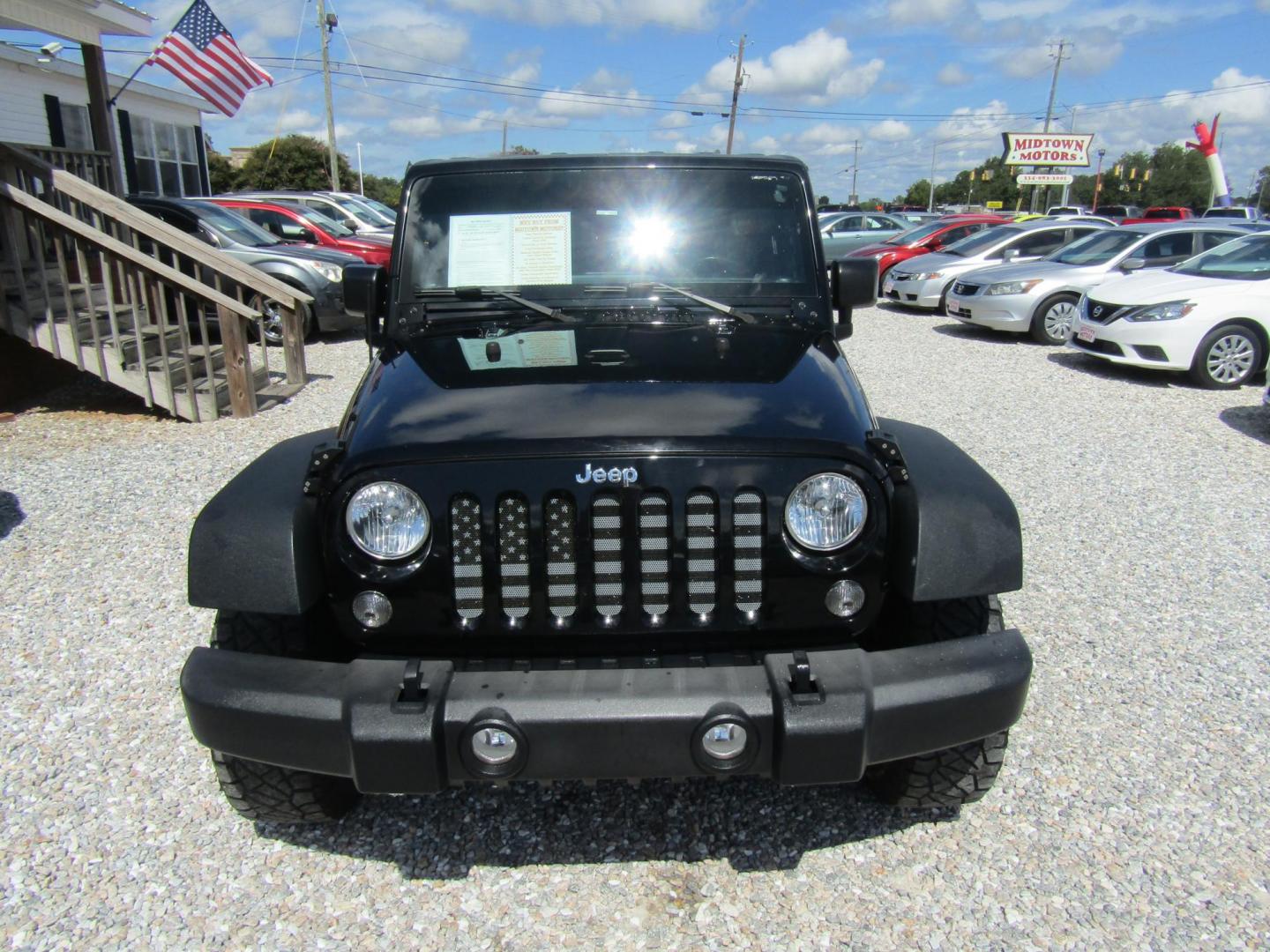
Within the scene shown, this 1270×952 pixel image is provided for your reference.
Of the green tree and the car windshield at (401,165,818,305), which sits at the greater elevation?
the green tree

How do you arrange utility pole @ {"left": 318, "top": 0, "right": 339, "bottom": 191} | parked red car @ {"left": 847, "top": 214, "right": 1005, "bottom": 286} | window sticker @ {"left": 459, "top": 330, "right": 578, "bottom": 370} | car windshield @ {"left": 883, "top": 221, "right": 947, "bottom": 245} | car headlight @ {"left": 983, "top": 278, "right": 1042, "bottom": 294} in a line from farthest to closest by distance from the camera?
utility pole @ {"left": 318, "top": 0, "right": 339, "bottom": 191}, car windshield @ {"left": 883, "top": 221, "right": 947, "bottom": 245}, parked red car @ {"left": 847, "top": 214, "right": 1005, "bottom": 286}, car headlight @ {"left": 983, "top": 278, "right": 1042, "bottom": 294}, window sticker @ {"left": 459, "top": 330, "right": 578, "bottom": 370}

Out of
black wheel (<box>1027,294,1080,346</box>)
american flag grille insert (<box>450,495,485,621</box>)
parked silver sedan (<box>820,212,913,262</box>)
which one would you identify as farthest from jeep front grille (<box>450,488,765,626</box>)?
parked silver sedan (<box>820,212,913,262</box>)

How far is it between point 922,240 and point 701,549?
16.0m

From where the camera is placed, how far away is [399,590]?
2270 mm

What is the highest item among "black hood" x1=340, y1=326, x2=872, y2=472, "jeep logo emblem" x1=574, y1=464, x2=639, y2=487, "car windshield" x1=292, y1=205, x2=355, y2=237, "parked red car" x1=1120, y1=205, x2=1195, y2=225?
"parked red car" x1=1120, y1=205, x2=1195, y2=225

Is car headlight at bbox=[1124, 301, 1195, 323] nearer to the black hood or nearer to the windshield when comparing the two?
the windshield

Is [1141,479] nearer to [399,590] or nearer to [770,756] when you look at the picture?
[770,756]

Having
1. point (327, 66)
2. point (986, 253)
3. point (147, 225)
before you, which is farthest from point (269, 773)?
point (327, 66)

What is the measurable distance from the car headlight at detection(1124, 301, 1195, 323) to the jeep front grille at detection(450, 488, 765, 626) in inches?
338

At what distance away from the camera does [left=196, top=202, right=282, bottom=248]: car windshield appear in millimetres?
11000

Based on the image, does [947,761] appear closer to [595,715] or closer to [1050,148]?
[595,715]

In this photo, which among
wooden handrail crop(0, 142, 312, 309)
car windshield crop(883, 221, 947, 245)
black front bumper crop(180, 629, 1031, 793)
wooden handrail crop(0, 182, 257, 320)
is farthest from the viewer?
car windshield crop(883, 221, 947, 245)

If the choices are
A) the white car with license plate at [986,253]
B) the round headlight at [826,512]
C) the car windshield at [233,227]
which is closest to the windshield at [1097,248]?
the white car with license plate at [986,253]

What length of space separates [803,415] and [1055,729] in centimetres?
164
